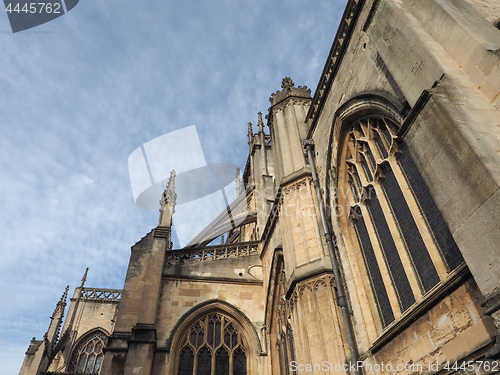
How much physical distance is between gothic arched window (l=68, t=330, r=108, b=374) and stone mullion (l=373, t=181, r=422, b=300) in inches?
833

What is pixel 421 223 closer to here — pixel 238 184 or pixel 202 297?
pixel 202 297

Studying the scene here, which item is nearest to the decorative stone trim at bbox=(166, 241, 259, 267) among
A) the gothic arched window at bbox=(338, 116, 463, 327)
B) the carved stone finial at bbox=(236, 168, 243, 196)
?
the gothic arched window at bbox=(338, 116, 463, 327)

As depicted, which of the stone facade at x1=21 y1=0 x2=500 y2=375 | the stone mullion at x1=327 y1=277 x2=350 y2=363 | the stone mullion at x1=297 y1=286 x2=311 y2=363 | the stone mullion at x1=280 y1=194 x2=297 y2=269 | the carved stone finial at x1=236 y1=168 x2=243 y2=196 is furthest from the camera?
the carved stone finial at x1=236 y1=168 x2=243 y2=196

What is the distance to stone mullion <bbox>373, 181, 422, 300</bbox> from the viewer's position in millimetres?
4957

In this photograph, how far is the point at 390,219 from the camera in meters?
5.70

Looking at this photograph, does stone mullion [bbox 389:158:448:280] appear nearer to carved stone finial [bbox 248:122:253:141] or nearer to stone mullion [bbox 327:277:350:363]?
stone mullion [bbox 327:277:350:363]

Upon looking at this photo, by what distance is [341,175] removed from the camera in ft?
24.6

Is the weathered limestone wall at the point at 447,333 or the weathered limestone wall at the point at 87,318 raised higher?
the weathered limestone wall at the point at 87,318

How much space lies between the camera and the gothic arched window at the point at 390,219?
474 cm

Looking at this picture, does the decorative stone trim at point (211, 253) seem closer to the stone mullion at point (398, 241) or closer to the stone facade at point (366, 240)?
the stone facade at point (366, 240)

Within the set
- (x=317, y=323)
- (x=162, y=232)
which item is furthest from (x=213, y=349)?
(x=317, y=323)

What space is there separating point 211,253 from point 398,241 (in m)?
7.01

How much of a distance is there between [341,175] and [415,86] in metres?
3.18

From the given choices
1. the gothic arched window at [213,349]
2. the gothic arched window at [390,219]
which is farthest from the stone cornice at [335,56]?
the gothic arched window at [213,349]
